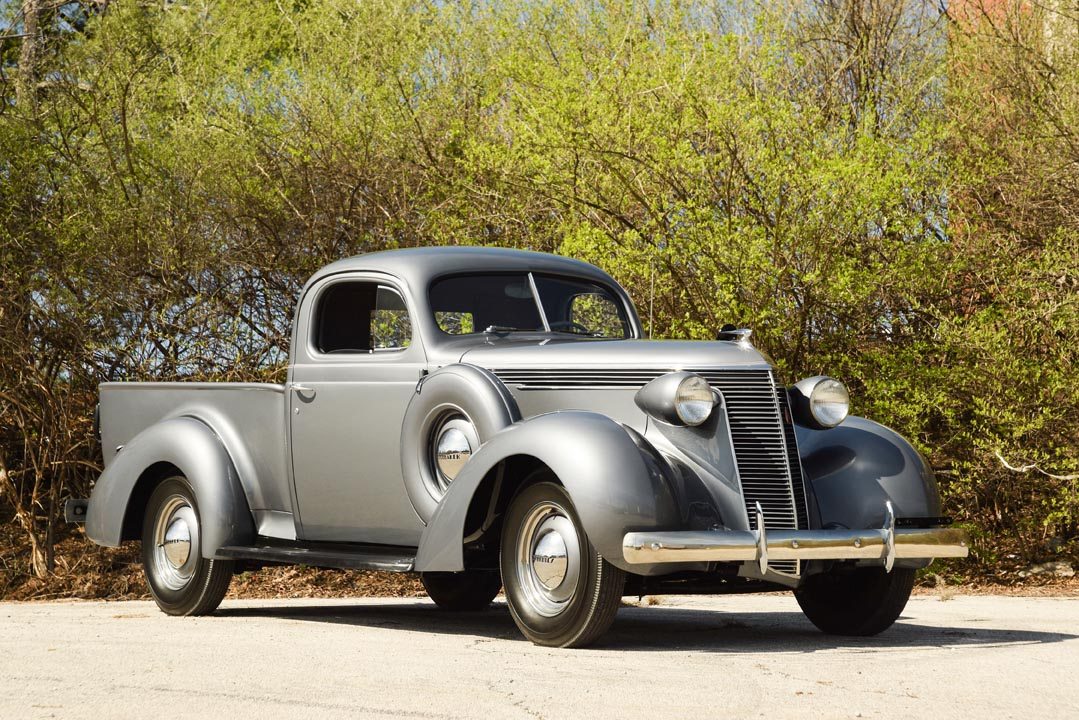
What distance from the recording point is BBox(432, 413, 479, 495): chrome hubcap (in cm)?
694

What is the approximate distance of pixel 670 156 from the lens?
39.9 feet

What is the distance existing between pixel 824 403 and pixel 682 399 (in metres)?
1.07

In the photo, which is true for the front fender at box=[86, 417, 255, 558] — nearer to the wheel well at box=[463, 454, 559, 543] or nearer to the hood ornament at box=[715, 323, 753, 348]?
the wheel well at box=[463, 454, 559, 543]

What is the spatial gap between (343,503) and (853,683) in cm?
327

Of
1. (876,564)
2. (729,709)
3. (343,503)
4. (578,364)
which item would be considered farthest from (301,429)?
(729,709)

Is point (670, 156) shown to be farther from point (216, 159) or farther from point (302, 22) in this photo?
point (302, 22)

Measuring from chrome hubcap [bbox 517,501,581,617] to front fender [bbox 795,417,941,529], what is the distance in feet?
4.42

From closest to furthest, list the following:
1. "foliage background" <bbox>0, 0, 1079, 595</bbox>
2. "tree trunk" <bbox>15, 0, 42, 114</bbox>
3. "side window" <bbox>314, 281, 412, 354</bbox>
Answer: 1. "side window" <bbox>314, 281, 412, 354</bbox>
2. "foliage background" <bbox>0, 0, 1079, 595</bbox>
3. "tree trunk" <bbox>15, 0, 42, 114</bbox>

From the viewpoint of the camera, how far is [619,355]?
22.3 ft

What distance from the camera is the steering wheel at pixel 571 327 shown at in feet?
25.8

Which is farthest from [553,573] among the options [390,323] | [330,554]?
[390,323]

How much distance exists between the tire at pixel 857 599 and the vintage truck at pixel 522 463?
0.01 meters


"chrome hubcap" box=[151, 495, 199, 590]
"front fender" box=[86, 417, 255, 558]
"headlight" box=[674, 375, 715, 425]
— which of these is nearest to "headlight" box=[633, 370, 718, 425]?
"headlight" box=[674, 375, 715, 425]

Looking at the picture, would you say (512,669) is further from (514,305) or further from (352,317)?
(352,317)
